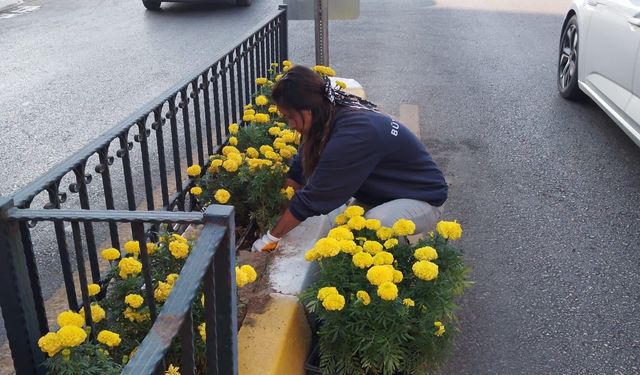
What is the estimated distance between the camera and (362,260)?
2.68m

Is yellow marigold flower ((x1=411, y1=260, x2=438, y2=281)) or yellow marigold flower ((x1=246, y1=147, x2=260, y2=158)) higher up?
yellow marigold flower ((x1=246, y1=147, x2=260, y2=158))

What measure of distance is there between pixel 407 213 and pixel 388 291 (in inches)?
38.2

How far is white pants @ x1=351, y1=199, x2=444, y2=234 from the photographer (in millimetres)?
3383

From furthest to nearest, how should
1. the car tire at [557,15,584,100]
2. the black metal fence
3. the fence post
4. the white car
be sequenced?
1. the car tire at [557,15,584,100]
2. the white car
3. the fence post
4. the black metal fence

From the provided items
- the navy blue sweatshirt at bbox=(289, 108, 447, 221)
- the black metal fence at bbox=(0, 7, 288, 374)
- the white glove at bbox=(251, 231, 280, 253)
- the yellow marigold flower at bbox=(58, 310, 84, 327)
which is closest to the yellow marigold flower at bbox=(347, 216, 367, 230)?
the navy blue sweatshirt at bbox=(289, 108, 447, 221)

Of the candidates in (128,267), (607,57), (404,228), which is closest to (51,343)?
(128,267)

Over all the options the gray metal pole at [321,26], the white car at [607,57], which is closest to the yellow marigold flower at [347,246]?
the white car at [607,57]

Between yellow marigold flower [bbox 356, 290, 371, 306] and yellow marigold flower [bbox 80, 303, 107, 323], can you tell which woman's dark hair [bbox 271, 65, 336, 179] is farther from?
yellow marigold flower [bbox 80, 303, 107, 323]

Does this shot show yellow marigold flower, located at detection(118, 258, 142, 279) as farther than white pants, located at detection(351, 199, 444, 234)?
No

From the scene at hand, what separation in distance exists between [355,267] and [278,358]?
46cm

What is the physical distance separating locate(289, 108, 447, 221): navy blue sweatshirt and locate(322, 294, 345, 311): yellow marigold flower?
0.74m

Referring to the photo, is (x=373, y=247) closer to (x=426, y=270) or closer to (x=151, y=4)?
(x=426, y=270)

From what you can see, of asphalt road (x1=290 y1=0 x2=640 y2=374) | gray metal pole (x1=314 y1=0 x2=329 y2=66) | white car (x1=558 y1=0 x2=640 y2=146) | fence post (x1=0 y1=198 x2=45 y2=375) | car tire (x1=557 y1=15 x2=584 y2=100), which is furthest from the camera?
car tire (x1=557 y1=15 x2=584 y2=100)

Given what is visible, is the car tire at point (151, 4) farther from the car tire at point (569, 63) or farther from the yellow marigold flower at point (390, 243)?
the yellow marigold flower at point (390, 243)
